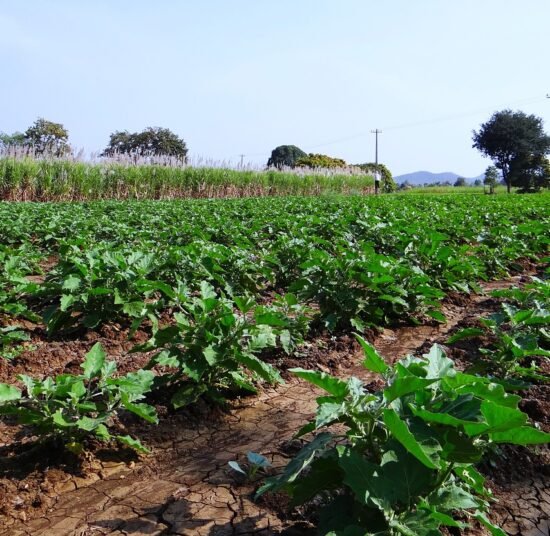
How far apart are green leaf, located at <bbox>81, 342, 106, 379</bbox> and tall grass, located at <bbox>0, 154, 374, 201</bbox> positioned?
1682 cm

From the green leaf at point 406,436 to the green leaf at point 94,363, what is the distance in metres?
1.62

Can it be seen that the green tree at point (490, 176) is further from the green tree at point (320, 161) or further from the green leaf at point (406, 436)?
the green leaf at point (406, 436)

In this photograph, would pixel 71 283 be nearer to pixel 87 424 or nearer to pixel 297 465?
pixel 87 424

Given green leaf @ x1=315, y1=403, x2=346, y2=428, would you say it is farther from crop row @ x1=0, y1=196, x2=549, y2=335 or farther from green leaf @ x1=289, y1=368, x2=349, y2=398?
crop row @ x1=0, y1=196, x2=549, y2=335

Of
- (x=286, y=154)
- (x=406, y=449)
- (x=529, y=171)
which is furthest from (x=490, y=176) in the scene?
(x=406, y=449)

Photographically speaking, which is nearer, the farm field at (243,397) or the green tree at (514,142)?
the farm field at (243,397)

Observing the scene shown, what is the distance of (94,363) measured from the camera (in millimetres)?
2582

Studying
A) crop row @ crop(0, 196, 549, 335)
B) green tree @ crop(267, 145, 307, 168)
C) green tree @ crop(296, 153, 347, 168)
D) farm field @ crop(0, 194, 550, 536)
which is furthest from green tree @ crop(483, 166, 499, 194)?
farm field @ crop(0, 194, 550, 536)

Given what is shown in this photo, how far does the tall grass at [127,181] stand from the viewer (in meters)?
17.8

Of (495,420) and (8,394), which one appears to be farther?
(8,394)

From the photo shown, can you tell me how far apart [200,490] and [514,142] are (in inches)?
2910

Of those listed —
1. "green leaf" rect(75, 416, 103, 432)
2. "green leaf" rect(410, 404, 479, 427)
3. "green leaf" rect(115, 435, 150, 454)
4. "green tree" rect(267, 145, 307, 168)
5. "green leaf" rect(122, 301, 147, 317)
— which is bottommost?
"green leaf" rect(115, 435, 150, 454)

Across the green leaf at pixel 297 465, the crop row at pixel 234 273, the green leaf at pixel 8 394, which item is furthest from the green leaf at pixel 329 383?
the crop row at pixel 234 273

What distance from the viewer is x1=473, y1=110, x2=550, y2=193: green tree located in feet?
218
